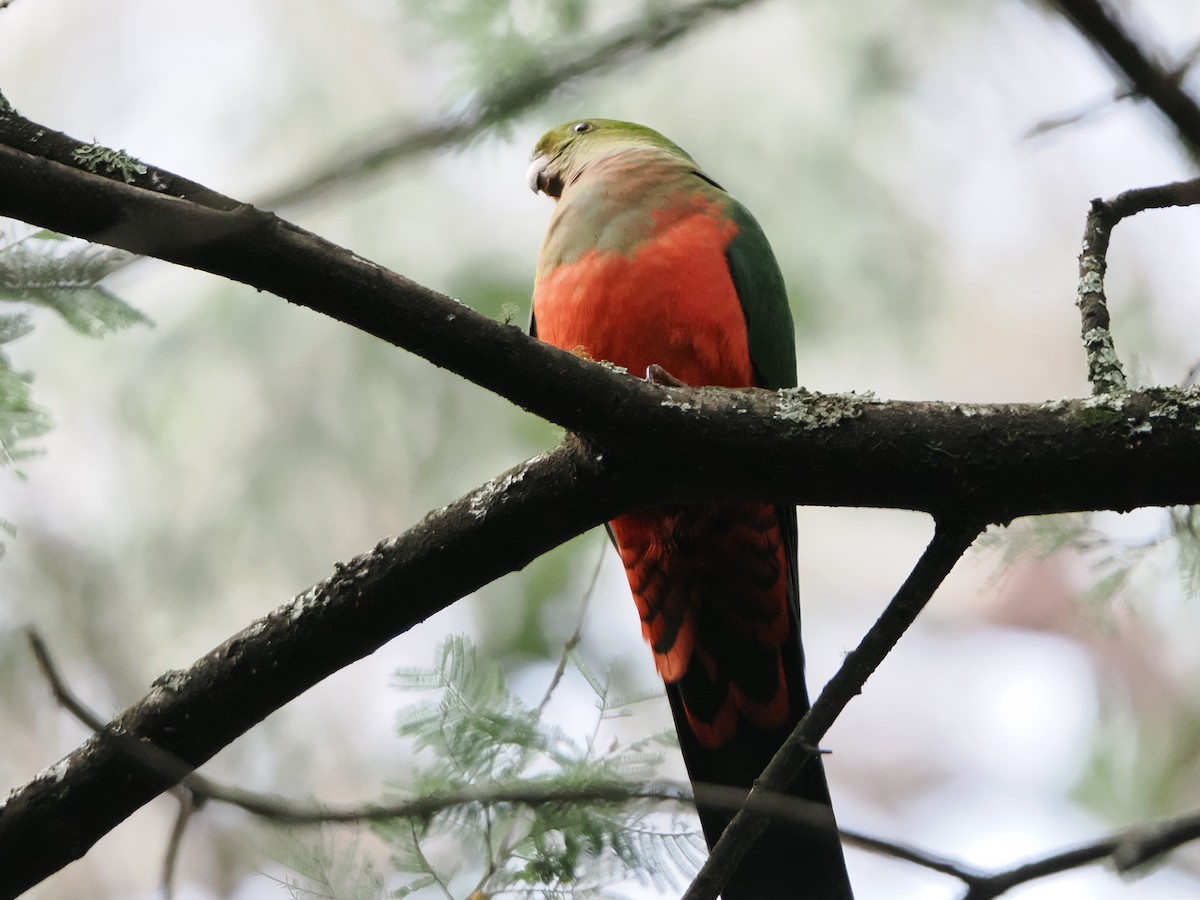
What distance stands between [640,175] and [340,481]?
2.82 m

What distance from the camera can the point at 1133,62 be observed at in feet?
5.16

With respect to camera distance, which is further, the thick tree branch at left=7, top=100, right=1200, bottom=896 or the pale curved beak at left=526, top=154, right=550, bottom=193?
the pale curved beak at left=526, top=154, right=550, bottom=193

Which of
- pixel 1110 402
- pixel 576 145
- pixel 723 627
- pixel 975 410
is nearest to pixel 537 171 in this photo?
pixel 576 145

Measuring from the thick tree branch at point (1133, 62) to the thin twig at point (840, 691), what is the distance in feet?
2.22

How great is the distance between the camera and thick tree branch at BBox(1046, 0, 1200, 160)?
1.56m

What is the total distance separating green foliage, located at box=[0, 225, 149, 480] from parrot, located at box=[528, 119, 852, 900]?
1073 mm

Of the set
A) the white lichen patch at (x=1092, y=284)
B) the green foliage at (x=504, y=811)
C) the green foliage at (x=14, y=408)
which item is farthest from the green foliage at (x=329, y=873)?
the white lichen patch at (x=1092, y=284)

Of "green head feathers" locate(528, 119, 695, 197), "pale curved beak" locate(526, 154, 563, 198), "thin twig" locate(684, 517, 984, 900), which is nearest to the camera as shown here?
"thin twig" locate(684, 517, 984, 900)

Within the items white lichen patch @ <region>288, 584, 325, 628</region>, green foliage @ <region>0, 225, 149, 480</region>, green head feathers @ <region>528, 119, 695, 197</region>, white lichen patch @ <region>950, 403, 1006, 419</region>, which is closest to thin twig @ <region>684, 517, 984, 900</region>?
white lichen patch @ <region>950, 403, 1006, 419</region>

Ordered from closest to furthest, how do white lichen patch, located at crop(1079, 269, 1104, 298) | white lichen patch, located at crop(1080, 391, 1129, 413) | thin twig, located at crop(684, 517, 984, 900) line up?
1. thin twig, located at crop(684, 517, 984, 900)
2. white lichen patch, located at crop(1080, 391, 1129, 413)
3. white lichen patch, located at crop(1079, 269, 1104, 298)

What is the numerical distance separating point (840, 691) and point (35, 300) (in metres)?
1.67

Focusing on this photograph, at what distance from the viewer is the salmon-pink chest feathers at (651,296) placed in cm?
273

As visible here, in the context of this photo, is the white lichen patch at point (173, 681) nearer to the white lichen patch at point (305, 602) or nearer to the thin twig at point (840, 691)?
the white lichen patch at point (305, 602)

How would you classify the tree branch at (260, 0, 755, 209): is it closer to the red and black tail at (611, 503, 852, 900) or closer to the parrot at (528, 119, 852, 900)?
the parrot at (528, 119, 852, 900)
